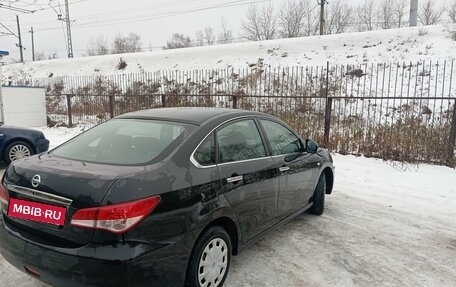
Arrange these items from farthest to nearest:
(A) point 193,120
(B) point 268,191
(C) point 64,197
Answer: (B) point 268,191, (A) point 193,120, (C) point 64,197

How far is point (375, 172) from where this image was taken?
742 cm

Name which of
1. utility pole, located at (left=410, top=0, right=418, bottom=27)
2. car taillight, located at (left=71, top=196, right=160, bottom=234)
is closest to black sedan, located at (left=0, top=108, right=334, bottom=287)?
car taillight, located at (left=71, top=196, right=160, bottom=234)

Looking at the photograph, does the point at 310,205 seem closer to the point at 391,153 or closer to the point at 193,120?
the point at 193,120

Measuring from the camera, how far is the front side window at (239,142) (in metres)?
3.20

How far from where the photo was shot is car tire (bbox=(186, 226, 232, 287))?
270cm

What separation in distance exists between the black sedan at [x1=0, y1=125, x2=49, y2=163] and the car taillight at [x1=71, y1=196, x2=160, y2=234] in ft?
20.2

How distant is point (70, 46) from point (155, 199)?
4216 cm

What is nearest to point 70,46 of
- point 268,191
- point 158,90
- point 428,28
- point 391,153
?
point 158,90

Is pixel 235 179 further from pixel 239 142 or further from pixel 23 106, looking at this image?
pixel 23 106

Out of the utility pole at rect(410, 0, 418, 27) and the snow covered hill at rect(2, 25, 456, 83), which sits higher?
the utility pole at rect(410, 0, 418, 27)

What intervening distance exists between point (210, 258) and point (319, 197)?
97.1 inches

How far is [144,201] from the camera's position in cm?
235

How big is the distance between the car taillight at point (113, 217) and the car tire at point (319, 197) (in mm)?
3110

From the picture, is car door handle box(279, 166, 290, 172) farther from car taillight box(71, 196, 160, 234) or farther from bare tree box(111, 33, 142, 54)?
bare tree box(111, 33, 142, 54)
